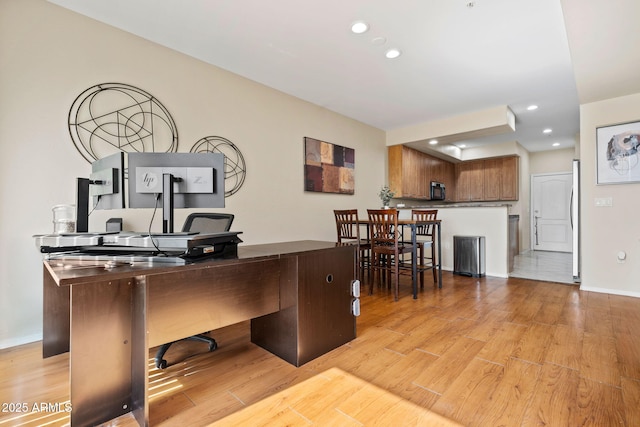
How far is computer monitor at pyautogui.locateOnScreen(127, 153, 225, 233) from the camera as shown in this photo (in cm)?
154

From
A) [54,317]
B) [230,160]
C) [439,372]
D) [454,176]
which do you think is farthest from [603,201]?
[54,317]

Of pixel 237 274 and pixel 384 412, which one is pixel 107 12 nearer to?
pixel 237 274

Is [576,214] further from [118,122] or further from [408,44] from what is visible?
[118,122]

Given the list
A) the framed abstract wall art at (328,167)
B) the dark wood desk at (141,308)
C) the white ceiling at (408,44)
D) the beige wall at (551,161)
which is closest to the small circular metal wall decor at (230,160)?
the white ceiling at (408,44)

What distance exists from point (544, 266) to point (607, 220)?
1.84 meters

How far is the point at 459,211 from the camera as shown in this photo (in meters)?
4.73

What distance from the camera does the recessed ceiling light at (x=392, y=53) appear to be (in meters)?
2.81

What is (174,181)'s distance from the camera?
156 centimetres

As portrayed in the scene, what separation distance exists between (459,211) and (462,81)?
2.09m

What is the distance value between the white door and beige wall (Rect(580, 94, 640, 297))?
12.0ft

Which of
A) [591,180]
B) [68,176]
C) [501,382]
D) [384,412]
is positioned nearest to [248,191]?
[68,176]

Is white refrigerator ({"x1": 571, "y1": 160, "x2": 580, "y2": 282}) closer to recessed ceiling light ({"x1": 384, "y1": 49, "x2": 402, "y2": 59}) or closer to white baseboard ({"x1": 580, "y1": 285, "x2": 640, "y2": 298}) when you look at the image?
white baseboard ({"x1": 580, "y1": 285, "x2": 640, "y2": 298})

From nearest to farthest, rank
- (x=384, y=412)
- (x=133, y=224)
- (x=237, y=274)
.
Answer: (x=384, y=412), (x=237, y=274), (x=133, y=224)

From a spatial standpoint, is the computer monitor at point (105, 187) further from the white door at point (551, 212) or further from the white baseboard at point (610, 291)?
the white door at point (551, 212)
